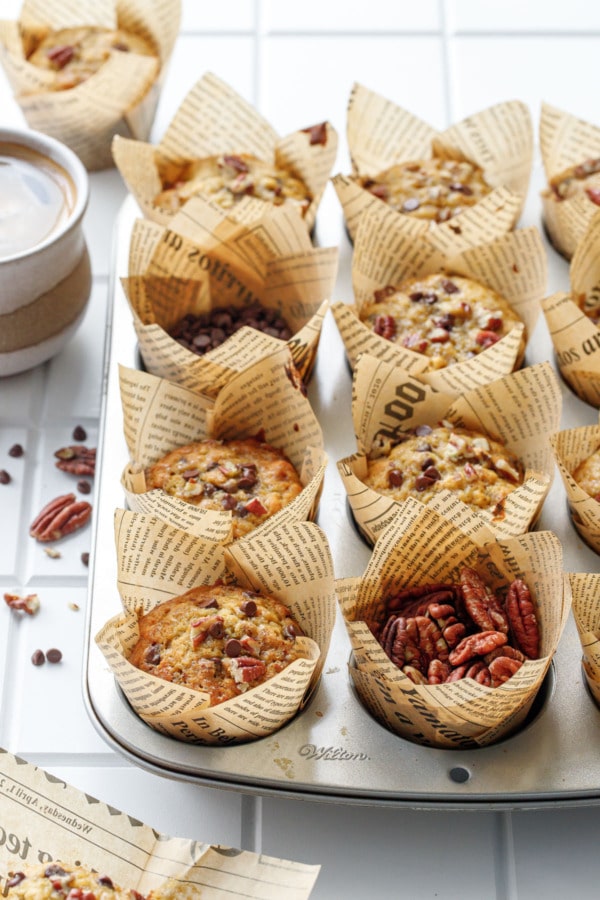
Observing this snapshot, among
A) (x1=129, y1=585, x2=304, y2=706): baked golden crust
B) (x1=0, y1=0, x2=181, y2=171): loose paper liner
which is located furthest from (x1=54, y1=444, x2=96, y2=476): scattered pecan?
(x1=0, y1=0, x2=181, y2=171): loose paper liner

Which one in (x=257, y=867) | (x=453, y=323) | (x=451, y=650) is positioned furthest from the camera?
(x=453, y=323)

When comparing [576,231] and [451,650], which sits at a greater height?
[576,231]

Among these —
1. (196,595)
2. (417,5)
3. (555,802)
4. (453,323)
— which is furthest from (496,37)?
(555,802)

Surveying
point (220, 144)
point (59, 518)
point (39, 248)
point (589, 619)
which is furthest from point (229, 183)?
point (589, 619)

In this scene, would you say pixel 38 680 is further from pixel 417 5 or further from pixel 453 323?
pixel 417 5

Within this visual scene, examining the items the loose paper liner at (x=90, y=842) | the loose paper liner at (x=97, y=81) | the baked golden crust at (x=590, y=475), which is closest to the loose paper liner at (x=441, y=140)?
the loose paper liner at (x=97, y=81)

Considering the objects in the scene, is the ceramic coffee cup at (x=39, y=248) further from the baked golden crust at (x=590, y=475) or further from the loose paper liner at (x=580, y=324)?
the baked golden crust at (x=590, y=475)
